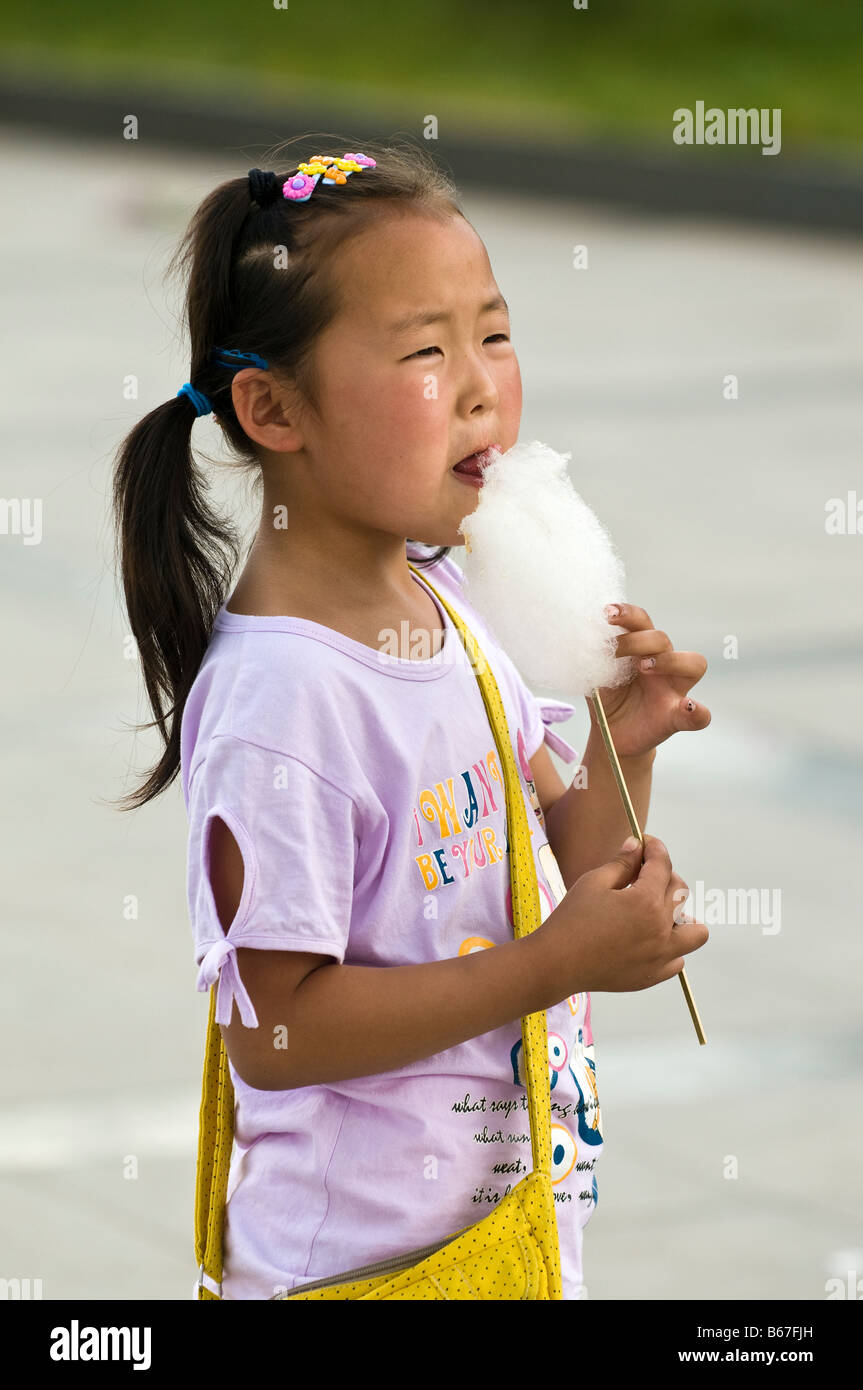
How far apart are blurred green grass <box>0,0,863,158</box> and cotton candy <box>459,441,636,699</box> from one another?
40.5 ft

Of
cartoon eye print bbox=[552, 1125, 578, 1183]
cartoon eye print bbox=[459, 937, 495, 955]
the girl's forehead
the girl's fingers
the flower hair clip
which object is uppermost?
the flower hair clip

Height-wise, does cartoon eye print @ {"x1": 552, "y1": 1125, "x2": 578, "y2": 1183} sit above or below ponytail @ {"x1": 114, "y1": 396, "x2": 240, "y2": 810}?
below

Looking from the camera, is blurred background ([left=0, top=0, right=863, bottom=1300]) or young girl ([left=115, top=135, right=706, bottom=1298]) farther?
blurred background ([left=0, top=0, right=863, bottom=1300])

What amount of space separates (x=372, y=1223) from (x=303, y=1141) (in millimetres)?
114

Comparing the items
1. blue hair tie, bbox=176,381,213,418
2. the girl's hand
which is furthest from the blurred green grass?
blue hair tie, bbox=176,381,213,418

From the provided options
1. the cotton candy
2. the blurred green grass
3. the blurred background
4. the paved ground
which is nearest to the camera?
the cotton candy

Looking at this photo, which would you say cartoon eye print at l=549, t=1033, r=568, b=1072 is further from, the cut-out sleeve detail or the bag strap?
the cut-out sleeve detail

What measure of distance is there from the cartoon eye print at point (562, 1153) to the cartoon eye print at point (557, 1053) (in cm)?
7

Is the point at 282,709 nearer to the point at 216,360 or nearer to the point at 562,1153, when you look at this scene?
the point at 216,360

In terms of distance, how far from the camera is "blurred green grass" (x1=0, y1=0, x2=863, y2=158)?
14.8 metres

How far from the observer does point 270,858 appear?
1.93 metres

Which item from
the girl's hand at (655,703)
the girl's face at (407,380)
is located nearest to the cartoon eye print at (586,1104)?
the girl's hand at (655,703)
